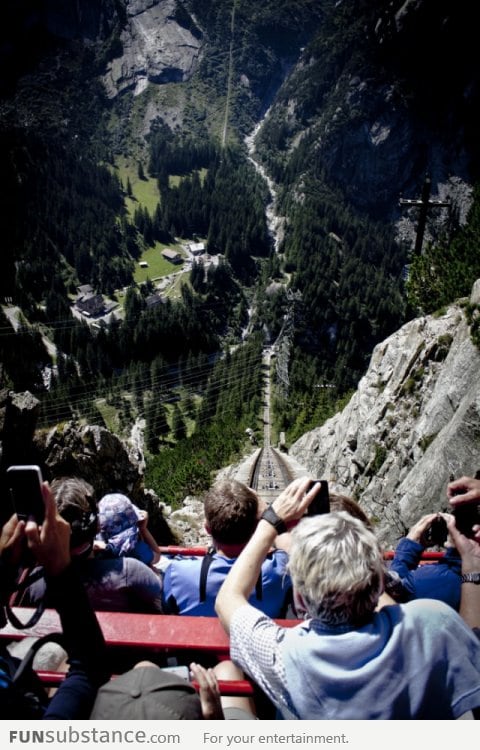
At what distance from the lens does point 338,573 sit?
2754mm

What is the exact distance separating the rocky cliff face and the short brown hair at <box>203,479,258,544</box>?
9.35m

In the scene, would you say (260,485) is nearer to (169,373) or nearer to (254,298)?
(169,373)

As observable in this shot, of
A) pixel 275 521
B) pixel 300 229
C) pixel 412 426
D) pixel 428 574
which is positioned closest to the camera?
pixel 275 521

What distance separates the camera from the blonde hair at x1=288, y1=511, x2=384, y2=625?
9.01 ft

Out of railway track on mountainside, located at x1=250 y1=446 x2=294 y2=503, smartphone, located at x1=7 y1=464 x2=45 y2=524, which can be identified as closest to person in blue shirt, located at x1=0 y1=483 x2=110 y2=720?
smartphone, located at x1=7 y1=464 x2=45 y2=524

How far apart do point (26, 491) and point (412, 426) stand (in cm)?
1799

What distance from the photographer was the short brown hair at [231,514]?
13.6 feet

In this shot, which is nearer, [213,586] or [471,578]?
[471,578]

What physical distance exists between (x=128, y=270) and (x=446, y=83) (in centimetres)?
12810

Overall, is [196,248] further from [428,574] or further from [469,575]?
[469,575]

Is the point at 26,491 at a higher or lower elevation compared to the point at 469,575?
higher

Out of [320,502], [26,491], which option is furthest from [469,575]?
[26,491]

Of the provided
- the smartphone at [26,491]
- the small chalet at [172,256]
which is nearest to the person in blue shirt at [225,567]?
the smartphone at [26,491]
